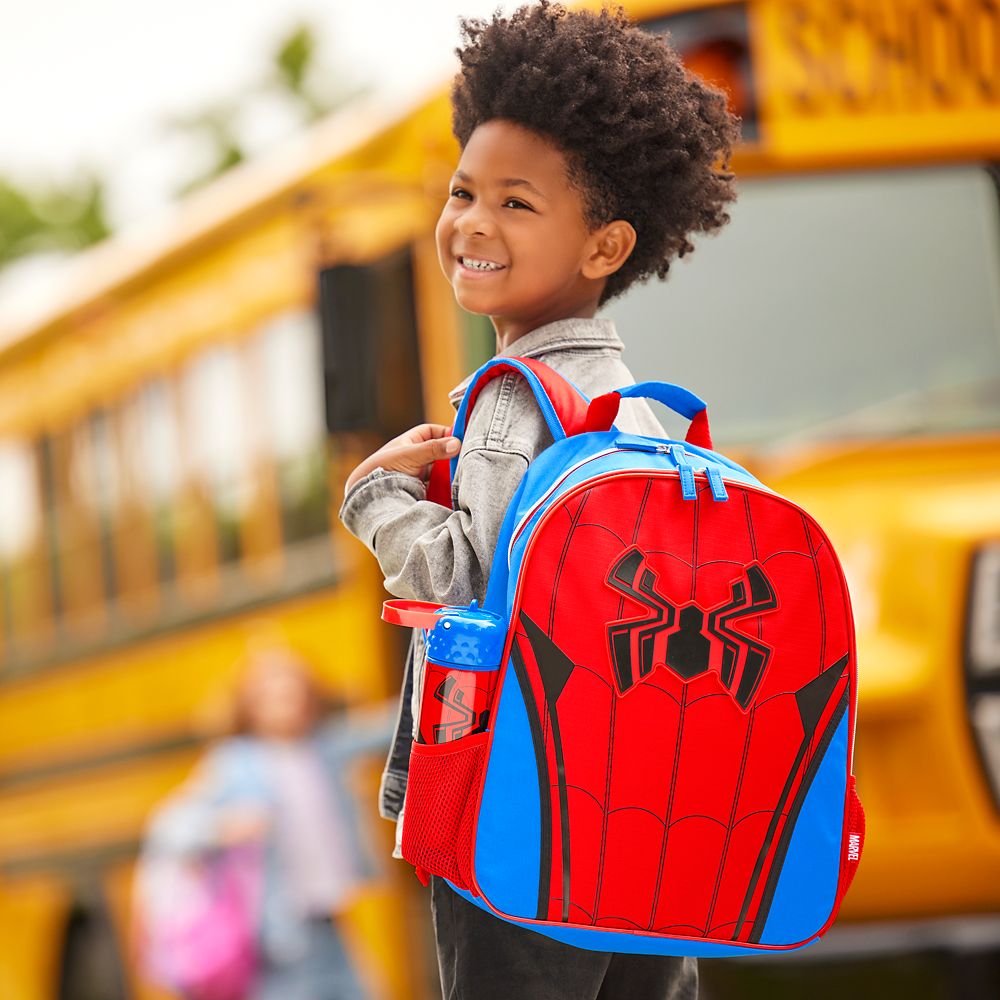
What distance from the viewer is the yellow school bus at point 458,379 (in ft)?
12.3

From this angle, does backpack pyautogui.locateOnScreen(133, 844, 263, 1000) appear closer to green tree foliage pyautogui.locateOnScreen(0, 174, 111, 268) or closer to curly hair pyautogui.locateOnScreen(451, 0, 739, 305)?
curly hair pyautogui.locateOnScreen(451, 0, 739, 305)

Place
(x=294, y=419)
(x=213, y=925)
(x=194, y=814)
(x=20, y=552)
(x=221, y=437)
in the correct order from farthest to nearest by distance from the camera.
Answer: (x=20, y=552), (x=221, y=437), (x=294, y=419), (x=194, y=814), (x=213, y=925)

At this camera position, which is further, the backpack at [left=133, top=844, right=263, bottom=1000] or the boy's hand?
the backpack at [left=133, top=844, right=263, bottom=1000]

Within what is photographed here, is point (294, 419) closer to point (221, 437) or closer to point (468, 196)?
point (221, 437)

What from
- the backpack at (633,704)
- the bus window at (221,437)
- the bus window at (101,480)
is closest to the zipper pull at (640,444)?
the backpack at (633,704)

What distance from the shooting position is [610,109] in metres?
1.81

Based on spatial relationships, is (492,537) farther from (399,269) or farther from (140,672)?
(140,672)

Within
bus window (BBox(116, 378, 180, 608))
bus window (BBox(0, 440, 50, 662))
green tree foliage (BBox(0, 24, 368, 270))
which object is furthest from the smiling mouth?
green tree foliage (BBox(0, 24, 368, 270))

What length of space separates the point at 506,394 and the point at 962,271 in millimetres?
2684

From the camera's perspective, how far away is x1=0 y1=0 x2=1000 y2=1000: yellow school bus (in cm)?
376

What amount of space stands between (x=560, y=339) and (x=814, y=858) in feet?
1.79

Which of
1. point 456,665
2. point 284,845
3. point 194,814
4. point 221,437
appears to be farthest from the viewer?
point 221,437

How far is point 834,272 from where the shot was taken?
13.9ft

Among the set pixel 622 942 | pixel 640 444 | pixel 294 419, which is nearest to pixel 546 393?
pixel 640 444
